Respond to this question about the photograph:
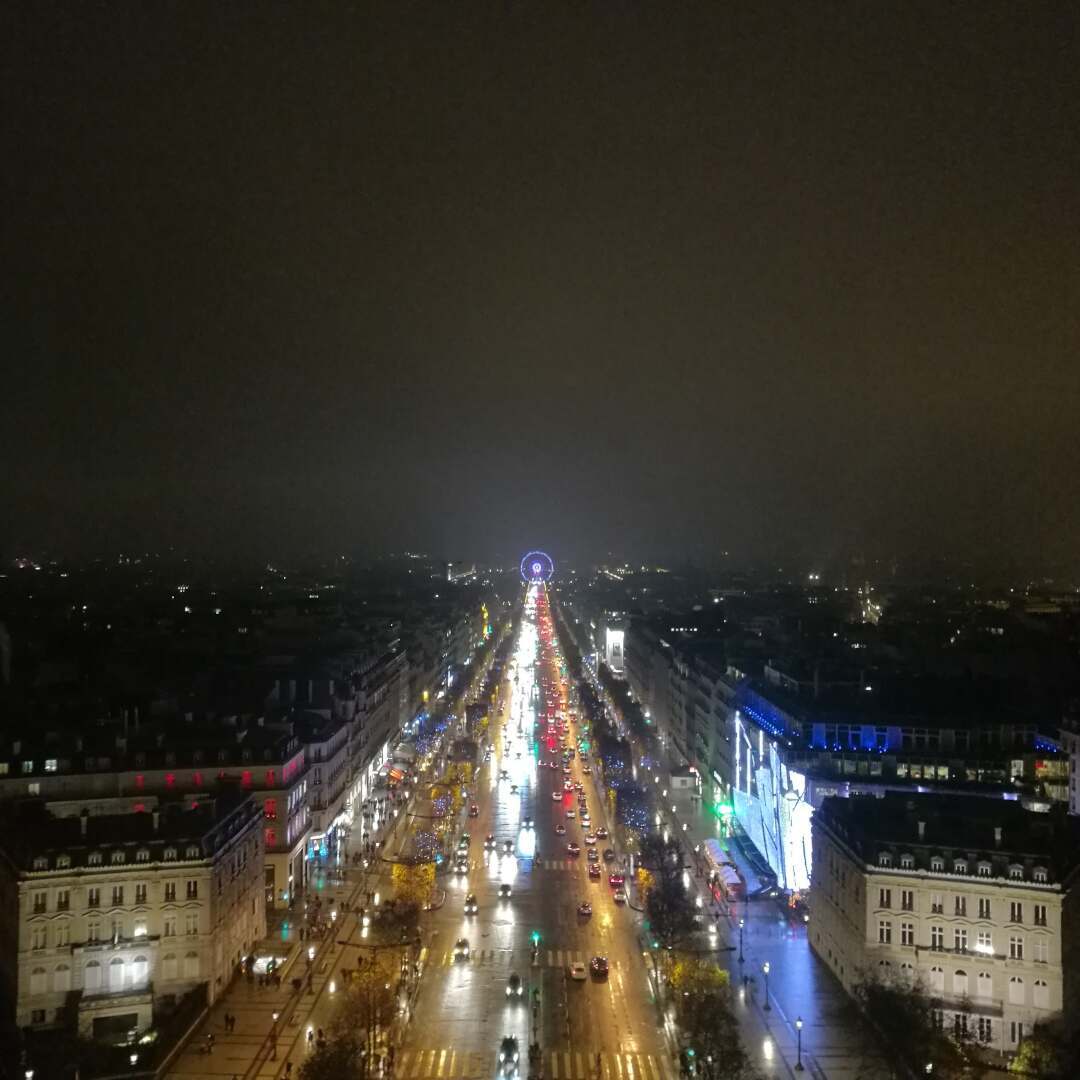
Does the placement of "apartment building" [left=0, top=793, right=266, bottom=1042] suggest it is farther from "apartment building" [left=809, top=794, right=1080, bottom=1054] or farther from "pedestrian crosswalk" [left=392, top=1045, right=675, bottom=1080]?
"apartment building" [left=809, top=794, right=1080, bottom=1054]

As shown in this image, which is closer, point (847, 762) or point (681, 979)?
point (681, 979)

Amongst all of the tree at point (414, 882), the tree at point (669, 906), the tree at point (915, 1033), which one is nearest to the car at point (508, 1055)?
the tree at point (669, 906)

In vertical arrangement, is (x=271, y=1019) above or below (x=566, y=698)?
below

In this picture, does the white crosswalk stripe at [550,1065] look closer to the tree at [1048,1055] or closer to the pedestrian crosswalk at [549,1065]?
the pedestrian crosswalk at [549,1065]

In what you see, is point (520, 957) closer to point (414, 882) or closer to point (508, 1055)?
point (414, 882)

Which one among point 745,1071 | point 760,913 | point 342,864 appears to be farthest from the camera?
point 342,864

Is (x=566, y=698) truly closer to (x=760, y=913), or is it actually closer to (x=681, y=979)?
(x=760, y=913)

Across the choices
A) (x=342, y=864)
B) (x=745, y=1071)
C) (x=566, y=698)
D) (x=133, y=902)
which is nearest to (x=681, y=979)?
(x=745, y=1071)
